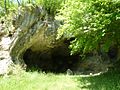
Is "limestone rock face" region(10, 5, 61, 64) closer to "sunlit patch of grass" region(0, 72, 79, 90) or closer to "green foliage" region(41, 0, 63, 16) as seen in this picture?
"green foliage" region(41, 0, 63, 16)

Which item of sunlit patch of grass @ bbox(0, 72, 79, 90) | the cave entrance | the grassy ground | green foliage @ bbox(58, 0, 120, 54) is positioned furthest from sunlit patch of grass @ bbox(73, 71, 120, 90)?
the cave entrance

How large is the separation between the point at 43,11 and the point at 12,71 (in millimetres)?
4546

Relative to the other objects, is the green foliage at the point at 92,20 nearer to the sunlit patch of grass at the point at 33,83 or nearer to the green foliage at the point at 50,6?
the sunlit patch of grass at the point at 33,83

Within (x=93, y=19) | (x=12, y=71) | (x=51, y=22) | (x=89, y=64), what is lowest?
(x=89, y=64)

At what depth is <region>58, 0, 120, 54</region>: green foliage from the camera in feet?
43.9

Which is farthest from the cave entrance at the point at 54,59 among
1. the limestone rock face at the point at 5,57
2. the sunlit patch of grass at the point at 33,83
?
the sunlit patch of grass at the point at 33,83

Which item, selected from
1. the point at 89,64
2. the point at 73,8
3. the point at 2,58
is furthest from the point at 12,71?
the point at 89,64

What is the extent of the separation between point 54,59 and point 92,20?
12.9 m

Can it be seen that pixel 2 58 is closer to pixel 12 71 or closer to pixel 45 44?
pixel 12 71

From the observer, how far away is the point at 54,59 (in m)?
26.4

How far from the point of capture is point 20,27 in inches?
746

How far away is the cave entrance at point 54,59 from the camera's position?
24.8 m

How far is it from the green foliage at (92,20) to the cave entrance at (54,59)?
385 inches

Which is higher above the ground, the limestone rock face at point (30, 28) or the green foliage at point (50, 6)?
the green foliage at point (50, 6)
